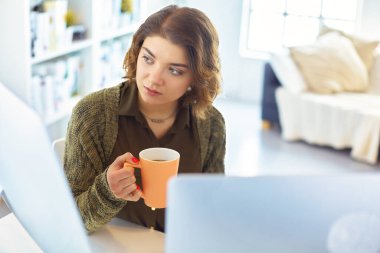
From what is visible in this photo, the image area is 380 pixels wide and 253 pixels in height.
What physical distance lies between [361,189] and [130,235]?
2.20 feet

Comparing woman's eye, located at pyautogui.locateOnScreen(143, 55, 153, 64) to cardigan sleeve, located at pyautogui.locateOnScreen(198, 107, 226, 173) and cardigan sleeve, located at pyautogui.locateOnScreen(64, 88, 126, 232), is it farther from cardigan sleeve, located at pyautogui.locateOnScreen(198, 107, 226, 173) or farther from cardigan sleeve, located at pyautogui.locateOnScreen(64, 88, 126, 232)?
cardigan sleeve, located at pyautogui.locateOnScreen(198, 107, 226, 173)

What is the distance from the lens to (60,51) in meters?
3.15

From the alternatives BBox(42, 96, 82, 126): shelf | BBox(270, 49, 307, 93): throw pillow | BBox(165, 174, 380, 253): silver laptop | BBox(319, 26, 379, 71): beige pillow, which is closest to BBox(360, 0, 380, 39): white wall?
BBox(319, 26, 379, 71): beige pillow

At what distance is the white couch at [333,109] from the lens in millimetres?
4188


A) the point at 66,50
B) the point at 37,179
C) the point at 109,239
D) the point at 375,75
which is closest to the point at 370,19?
the point at 375,75

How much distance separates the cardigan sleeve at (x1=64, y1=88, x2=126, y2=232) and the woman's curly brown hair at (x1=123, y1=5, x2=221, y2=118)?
17cm

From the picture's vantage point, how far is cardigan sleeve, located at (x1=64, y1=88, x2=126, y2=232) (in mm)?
1221

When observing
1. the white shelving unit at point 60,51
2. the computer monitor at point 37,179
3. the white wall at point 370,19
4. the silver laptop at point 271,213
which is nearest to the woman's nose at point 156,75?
the computer monitor at point 37,179

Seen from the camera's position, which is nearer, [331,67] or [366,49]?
[331,67]

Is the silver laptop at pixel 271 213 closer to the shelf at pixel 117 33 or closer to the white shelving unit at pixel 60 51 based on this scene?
the white shelving unit at pixel 60 51

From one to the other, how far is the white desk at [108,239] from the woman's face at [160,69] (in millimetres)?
308

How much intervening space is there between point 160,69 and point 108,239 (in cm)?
39

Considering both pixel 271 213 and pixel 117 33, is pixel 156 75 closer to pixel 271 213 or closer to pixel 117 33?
pixel 271 213

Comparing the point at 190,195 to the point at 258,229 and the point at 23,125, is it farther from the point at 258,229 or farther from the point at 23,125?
the point at 23,125
